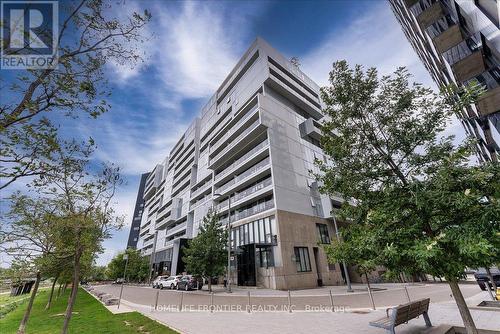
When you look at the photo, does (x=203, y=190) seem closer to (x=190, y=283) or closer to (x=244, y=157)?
(x=244, y=157)

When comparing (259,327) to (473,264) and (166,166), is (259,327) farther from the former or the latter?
(166,166)

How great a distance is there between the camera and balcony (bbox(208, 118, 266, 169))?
1363 inches

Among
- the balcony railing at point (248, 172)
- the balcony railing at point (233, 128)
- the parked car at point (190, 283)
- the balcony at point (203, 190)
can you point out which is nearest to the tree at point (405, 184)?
the balcony railing at point (248, 172)

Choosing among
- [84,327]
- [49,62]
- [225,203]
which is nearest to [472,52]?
[49,62]

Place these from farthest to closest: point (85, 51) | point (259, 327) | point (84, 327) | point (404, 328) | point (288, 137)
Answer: point (288, 137) → point (84, 327) → point (259, 327) → point (404, 328) → point (85, 51)

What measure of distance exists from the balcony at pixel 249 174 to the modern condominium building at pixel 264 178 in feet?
0.52

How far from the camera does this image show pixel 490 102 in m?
12.0

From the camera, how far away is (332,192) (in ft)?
24.2

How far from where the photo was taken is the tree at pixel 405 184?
4.68 meters

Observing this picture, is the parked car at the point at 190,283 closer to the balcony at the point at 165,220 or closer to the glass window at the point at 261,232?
the glass window at the point at 261,232

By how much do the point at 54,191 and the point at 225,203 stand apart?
3195 centimetres

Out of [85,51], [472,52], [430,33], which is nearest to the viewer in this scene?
[85,51]

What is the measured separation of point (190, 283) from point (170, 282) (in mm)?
6123

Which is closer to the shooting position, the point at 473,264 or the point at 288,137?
the point at 473,264
